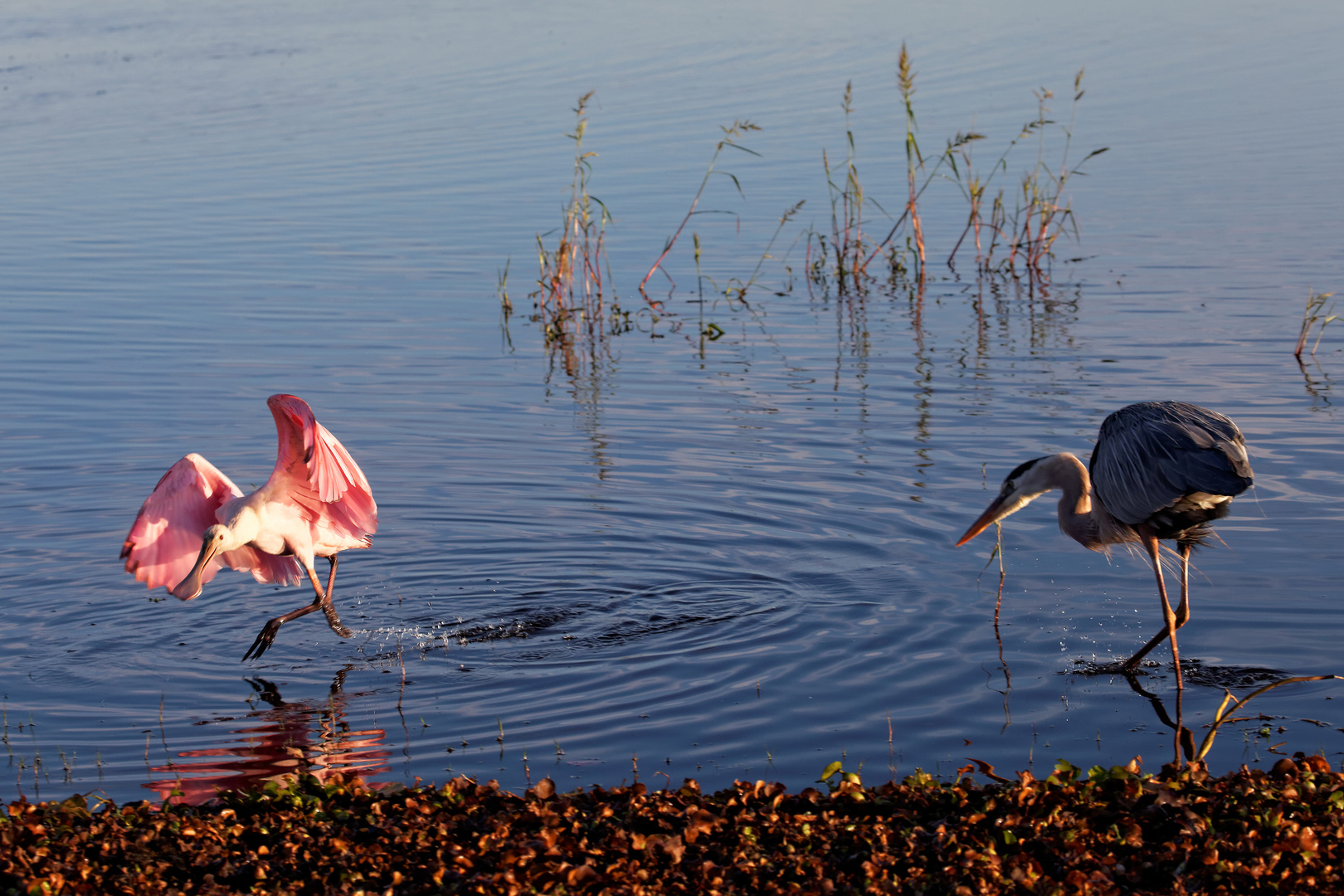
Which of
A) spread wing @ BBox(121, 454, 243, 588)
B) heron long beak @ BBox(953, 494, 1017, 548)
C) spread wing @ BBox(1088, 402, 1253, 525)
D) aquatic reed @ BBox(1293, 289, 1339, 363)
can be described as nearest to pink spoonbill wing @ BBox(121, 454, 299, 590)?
spread wing @ BBox(121, 454, 243, 588)

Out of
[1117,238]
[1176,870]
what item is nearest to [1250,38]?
[1117,238]

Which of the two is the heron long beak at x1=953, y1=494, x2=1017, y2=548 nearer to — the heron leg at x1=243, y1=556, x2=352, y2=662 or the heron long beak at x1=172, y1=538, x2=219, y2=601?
the heron leg at x1=243, y1=556, x2=352, y2=662

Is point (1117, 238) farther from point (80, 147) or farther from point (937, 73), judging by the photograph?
point (80, 147)

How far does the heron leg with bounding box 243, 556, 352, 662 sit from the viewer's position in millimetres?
7184

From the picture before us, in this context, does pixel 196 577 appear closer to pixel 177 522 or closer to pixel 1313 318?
pixel 177 522

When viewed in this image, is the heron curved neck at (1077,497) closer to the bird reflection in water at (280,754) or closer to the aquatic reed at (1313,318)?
the bird reflection in water at (280,754)

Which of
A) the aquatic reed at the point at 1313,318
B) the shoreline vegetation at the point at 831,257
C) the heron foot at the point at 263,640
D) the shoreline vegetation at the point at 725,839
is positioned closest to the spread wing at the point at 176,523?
the heron foot at the point at 263,640

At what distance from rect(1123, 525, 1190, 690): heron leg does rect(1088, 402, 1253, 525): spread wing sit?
167 mm

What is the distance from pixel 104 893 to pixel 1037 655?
4116 mm

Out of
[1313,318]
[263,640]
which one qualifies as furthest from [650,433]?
[1313,318]

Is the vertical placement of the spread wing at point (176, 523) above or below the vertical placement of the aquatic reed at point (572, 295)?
below

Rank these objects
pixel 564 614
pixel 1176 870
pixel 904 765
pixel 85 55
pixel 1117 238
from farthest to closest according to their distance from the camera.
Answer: pixel 85 55
pixel 1117 238
pixel 564 614
pixel 904 765
pixel 1176 870

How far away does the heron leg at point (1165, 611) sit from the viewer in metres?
6.27

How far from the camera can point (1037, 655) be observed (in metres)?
6.62
